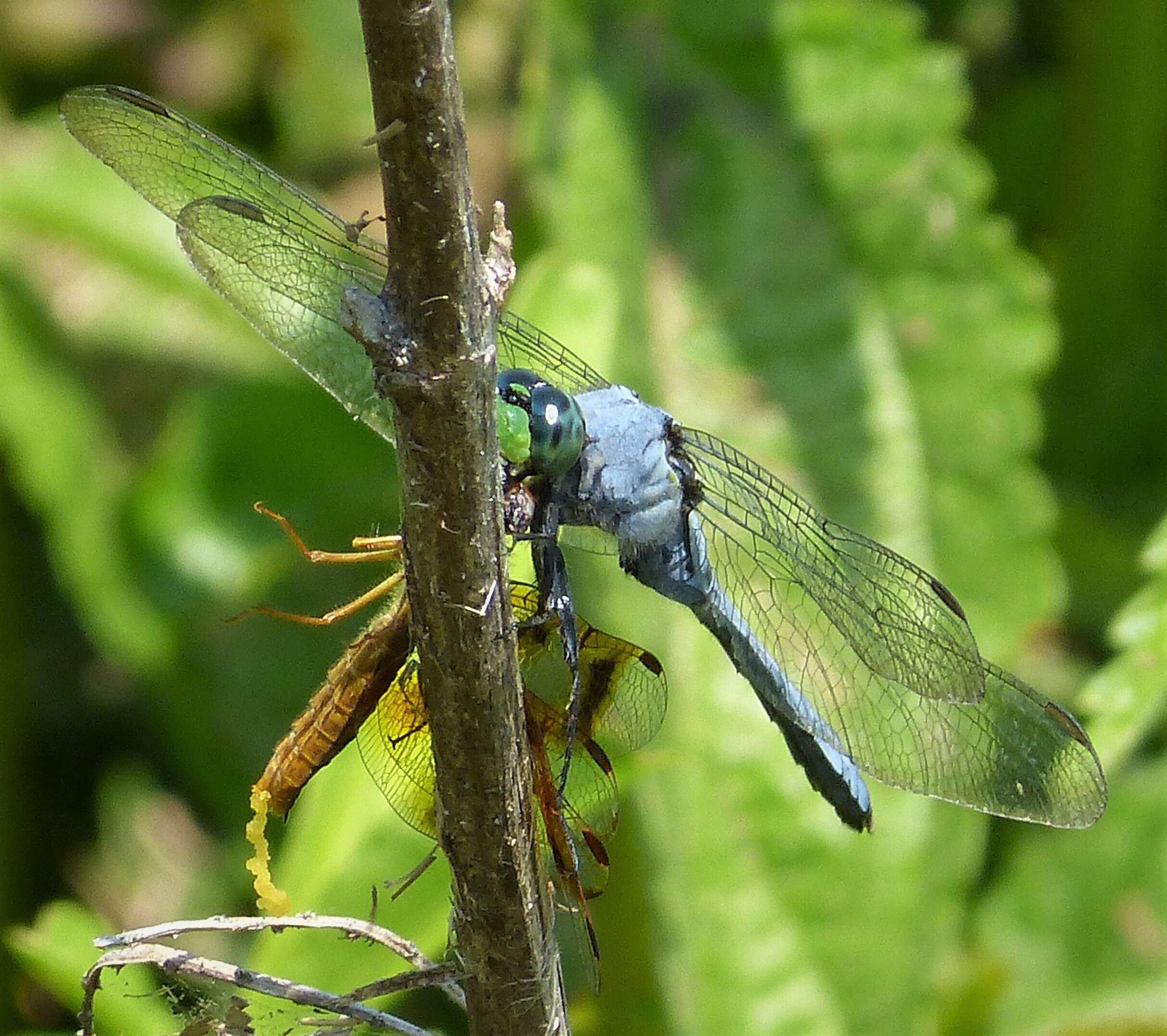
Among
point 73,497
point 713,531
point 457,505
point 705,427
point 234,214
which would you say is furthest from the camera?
point 73,497

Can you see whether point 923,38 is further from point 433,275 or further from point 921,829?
point 433,275

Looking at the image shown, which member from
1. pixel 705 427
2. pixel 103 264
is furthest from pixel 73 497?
pixel 705 427

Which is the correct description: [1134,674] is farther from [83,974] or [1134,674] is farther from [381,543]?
[83,974]

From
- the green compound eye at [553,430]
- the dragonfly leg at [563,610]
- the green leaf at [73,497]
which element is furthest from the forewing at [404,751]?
the green leaf at [73,497]

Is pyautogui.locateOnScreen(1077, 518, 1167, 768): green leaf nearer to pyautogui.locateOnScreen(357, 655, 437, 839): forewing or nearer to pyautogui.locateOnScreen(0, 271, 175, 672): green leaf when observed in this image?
pyautogui.locateOnScreen(357, 655, 437, 839): forewing

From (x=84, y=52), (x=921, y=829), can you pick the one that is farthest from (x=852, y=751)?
(x=84, y=52)

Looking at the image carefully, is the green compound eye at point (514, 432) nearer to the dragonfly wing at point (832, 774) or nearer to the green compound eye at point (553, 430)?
the green compound eye at point (553, 430)
